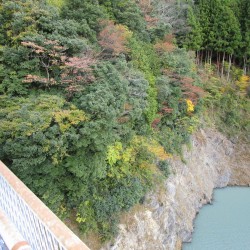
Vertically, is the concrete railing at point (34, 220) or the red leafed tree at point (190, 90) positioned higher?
the concrete railing at point (34, 220)

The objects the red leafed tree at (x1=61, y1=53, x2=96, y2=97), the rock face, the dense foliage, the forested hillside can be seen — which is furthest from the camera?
the dense foliage

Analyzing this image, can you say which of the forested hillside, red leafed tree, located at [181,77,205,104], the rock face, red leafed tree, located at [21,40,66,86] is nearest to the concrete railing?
the forested hillside

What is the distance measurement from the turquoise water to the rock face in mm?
400

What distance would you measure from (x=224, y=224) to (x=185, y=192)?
83.6 inches

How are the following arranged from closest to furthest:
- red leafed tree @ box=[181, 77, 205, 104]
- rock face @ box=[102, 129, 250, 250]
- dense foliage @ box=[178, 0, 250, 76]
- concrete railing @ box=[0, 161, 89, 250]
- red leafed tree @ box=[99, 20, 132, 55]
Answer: concrete railing @ box=[0, 161, 89, 250], rock face @ box=[102, 129, 250, 250], red leafed tree @ box=[99, 20, 132, 55], red leafed tree @ box=[181, 77, 205, 104], dense foliage @ box=[178, 0, 250, 76]

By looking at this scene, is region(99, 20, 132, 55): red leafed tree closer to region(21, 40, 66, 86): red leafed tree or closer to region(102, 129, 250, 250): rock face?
region(21, 40, 66, 86): red leafed tree

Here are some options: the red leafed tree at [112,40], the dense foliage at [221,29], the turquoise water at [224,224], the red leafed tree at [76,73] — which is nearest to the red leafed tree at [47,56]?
the red leafed tree at [76,73]

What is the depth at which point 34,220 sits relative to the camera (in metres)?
2.54

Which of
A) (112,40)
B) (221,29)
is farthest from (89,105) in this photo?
(221,29)

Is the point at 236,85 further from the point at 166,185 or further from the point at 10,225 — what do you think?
the point at 10,225

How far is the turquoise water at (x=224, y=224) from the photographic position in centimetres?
1037

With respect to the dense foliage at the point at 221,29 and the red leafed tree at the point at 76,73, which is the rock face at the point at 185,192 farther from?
the dense foliage at the point at 221,29

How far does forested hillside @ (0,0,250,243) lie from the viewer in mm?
6055

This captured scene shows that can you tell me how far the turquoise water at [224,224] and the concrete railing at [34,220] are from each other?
900 centimetres
